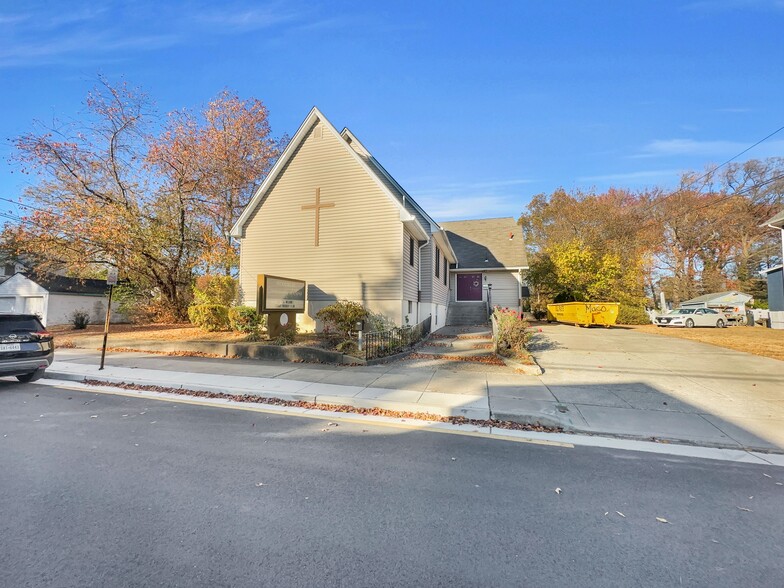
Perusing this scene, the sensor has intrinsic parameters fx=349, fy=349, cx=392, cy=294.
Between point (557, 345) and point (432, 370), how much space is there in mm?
6701

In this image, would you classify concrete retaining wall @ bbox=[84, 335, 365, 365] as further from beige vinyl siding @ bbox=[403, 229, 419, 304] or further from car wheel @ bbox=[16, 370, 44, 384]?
A: beige vinyl siding @ bbox=[403, 229, 419, 304]

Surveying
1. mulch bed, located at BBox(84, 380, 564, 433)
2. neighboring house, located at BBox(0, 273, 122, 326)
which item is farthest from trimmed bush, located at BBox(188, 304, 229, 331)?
neighboring house, located at BBox(0, 273, 122, 326)

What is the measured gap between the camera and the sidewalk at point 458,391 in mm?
5258

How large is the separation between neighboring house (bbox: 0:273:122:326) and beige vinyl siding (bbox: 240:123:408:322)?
14402mm

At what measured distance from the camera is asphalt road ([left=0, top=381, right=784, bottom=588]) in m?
2.35

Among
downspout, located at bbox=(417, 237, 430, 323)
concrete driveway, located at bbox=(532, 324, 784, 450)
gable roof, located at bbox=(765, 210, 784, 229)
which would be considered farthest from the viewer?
gable roof, located at bbox=(765, 210, 784, 229)

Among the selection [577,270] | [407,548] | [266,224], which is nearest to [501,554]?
[407,548]

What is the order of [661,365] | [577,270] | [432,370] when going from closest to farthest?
[432,370] < [661,365] < [577,270]

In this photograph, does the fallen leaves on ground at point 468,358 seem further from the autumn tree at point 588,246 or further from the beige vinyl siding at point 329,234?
the autumn tree at point 588,246

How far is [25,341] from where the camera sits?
7.49 meters

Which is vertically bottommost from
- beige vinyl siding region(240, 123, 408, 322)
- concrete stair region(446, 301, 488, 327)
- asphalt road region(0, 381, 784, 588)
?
asphalt road region(0, 381, 784, 588)

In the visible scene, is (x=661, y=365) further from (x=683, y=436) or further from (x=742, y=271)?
(x=742, y=271)

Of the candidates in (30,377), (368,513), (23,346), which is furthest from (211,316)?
(368,513)

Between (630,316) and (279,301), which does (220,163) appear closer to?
(279,301)
